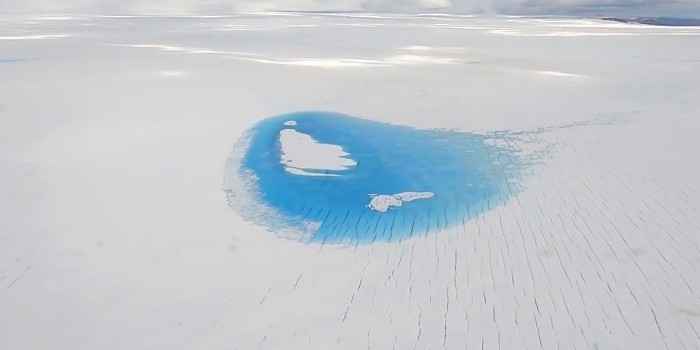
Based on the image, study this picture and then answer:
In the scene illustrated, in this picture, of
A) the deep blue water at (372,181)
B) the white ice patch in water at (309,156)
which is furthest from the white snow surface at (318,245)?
the white ice patch in water at (309,156)

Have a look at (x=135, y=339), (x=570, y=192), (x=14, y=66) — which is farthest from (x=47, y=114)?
(x=570, y=192)

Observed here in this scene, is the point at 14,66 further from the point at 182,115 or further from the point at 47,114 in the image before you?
the point at 182,115

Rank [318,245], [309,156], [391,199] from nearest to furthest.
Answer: [318,245], [391,199], [309,156]

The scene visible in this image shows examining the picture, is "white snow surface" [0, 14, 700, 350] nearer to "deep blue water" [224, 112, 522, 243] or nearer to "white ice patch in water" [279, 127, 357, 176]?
"deep blue water" [224, 112, 522, 243]

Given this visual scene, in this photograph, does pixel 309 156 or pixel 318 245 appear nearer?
pixel 318 245

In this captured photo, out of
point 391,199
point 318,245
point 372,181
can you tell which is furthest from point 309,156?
point 318,245

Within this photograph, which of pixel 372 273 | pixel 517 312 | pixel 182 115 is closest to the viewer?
pixel 517 312

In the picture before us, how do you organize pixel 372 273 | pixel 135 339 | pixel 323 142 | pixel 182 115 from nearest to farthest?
pixel 135 339 < pixel 372 273 < pixel 323 142 < pixel 182 115

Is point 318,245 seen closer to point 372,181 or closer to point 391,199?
point 391,199
